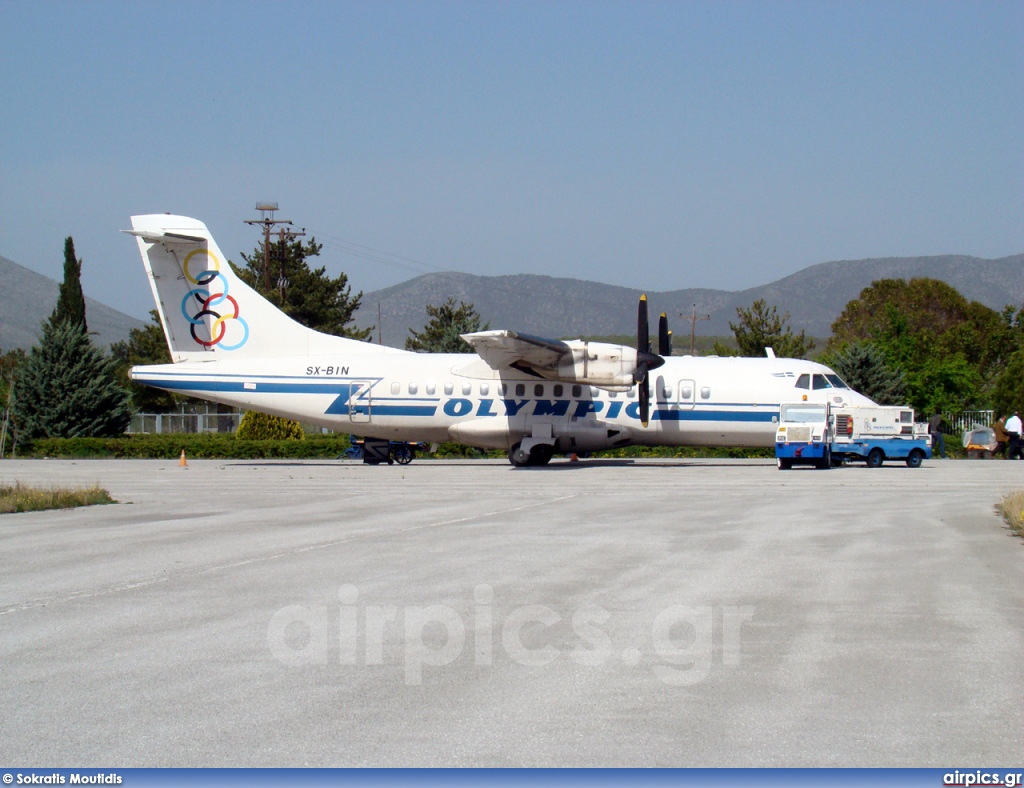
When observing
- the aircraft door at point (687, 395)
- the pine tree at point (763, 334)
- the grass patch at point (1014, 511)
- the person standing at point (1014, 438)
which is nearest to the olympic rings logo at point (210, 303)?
the aircraft door at point (687, 395)

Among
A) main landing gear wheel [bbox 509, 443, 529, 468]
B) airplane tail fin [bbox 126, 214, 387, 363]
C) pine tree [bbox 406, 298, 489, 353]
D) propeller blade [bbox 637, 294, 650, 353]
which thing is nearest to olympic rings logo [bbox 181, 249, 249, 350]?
airplane tail fin [bbox 126, 214, 387, 363]

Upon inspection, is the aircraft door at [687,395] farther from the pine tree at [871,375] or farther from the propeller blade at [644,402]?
the pine tree at [871,375]

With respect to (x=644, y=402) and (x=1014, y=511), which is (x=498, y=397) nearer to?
(x=644, y=402)

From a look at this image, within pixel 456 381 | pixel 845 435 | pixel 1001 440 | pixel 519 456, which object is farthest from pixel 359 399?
pixel 1001 440

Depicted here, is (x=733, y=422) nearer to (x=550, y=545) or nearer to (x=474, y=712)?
(x=550, y=545)

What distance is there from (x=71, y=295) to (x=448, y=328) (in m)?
20.4

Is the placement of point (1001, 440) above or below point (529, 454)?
above

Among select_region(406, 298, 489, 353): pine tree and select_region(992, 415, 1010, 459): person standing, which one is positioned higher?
select_region(406, 298, 489, 353): pine tree

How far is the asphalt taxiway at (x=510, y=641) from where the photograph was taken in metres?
5.00

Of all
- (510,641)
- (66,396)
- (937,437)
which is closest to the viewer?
(510,641)

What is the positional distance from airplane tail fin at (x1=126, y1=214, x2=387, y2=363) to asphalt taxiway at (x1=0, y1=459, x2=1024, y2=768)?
16217 millimetres

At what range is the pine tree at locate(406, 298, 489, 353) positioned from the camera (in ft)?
168

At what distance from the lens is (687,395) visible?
96.6 ft

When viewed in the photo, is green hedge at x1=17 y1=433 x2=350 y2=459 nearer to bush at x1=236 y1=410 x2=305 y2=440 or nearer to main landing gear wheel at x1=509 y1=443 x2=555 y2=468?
bush at x1=236 y1=410 x2=305 y2=440
